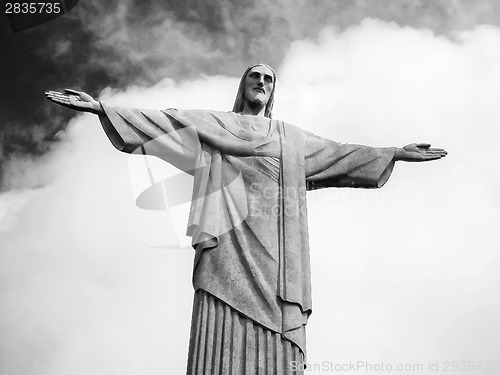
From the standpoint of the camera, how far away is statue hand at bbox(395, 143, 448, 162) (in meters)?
14.2

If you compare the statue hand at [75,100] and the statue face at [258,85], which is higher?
the statue face at [258,85]

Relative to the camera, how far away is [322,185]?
14.2 metres

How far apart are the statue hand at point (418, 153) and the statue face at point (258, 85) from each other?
2.44m

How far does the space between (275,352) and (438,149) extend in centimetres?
482

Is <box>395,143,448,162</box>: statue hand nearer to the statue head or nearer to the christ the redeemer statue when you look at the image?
the christ the redeemer statue

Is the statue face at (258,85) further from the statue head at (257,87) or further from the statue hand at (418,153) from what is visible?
the statue hand at (418,153)

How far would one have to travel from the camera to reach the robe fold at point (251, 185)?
40.1 ft

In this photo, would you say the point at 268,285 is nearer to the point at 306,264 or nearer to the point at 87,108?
the point at 306,264

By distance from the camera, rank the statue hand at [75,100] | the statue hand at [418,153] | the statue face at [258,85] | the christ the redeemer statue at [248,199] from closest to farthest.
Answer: the christ the redeemer statue at [248,199]
the statue hand at [75,100]
the statue hand at [418,153]
the statue face at [258,85]

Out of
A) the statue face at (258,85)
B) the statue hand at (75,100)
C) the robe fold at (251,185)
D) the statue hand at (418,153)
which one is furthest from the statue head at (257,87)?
the statue hand at (75,100)

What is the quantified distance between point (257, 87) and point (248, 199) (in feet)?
7.75

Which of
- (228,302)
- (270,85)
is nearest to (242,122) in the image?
(270,85)

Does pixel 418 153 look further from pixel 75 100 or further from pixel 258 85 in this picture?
pixel 75 100

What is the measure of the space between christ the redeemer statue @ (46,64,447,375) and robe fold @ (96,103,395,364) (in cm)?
2
